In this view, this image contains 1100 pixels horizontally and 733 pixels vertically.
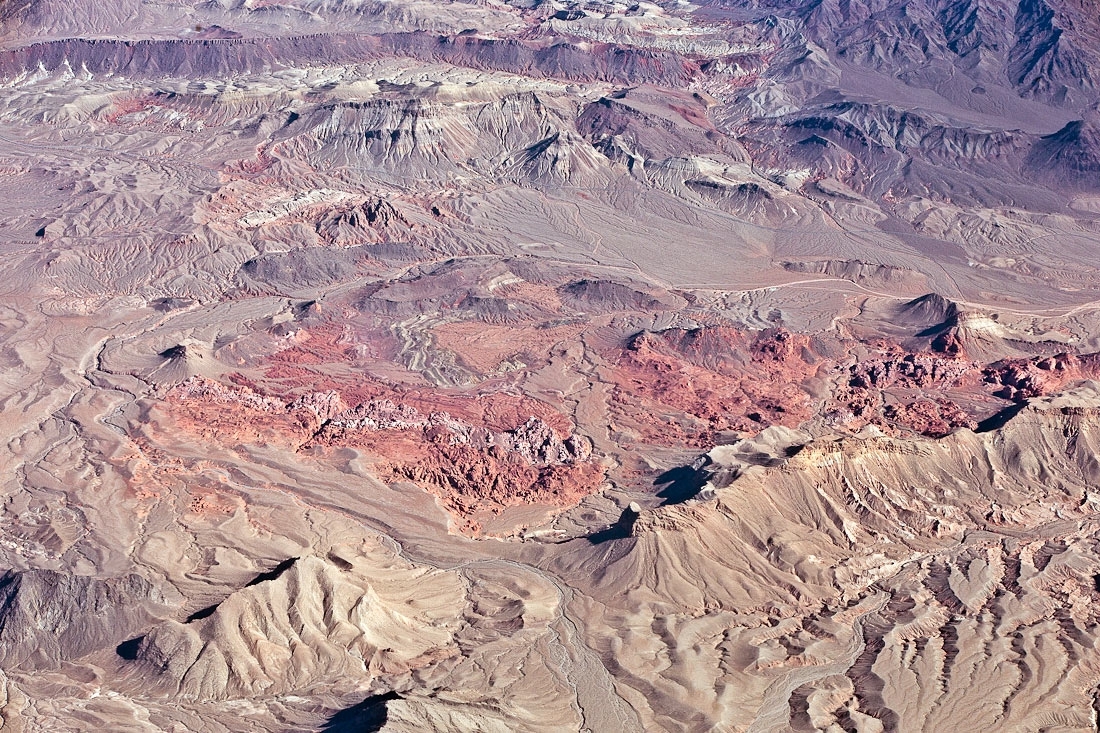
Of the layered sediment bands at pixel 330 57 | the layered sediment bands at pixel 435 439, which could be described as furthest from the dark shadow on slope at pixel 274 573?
the layered sediment bands at pixel 330 57

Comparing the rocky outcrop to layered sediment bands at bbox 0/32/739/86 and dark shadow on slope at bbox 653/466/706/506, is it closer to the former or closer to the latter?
dark shadow on slope at bbox 653/466/706/506

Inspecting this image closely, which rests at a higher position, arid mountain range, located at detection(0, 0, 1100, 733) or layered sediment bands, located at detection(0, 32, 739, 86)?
layered sediment bands, located at detection(0, 32, 739, 86)

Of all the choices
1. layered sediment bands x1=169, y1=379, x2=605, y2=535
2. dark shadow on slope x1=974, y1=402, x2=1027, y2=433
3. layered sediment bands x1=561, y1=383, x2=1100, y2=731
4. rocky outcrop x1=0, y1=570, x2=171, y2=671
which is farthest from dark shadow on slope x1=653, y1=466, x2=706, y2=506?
rocky outcrop x1=0, y1=570, x2=171, y2=671

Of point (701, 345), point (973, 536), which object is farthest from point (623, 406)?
point (973, 536)

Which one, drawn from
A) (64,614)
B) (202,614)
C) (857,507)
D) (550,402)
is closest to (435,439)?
(550,402)

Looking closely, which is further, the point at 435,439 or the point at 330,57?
the point at 330,57

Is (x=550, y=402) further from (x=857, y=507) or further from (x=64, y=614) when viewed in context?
(x=64, y=614)
